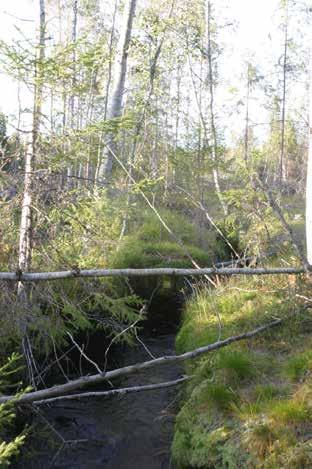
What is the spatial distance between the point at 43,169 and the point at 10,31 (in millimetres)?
1521

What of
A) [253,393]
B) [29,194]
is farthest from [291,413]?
[29,194]

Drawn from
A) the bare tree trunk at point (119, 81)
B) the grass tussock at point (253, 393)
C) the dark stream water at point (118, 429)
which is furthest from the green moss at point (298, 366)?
the bare tree trunk at point (119, 81)

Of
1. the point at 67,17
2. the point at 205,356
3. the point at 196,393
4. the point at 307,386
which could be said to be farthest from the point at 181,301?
the point at 67,17

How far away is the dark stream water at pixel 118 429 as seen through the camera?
176 inches

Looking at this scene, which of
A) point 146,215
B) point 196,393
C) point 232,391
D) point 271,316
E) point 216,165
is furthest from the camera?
point 146,215

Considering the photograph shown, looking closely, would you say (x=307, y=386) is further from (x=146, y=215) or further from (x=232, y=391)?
(x=146, y=215)

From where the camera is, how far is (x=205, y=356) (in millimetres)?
5066

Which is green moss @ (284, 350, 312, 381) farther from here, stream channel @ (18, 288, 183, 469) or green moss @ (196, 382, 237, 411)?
stream channel @ (18, 288, 183, 469)

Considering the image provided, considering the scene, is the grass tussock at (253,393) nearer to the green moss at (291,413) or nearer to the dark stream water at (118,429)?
the green moss at (291,413)

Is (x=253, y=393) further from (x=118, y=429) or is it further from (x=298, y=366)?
(x=118, y=429)

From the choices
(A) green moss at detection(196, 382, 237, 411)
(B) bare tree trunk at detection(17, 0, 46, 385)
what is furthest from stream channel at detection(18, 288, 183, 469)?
(B) bare tree trunk at detection(17, 0, 46, 385)

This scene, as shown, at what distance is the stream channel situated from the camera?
14.7 ft

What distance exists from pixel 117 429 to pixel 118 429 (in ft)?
0.04

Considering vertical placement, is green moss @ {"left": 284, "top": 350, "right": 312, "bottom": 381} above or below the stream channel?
above
